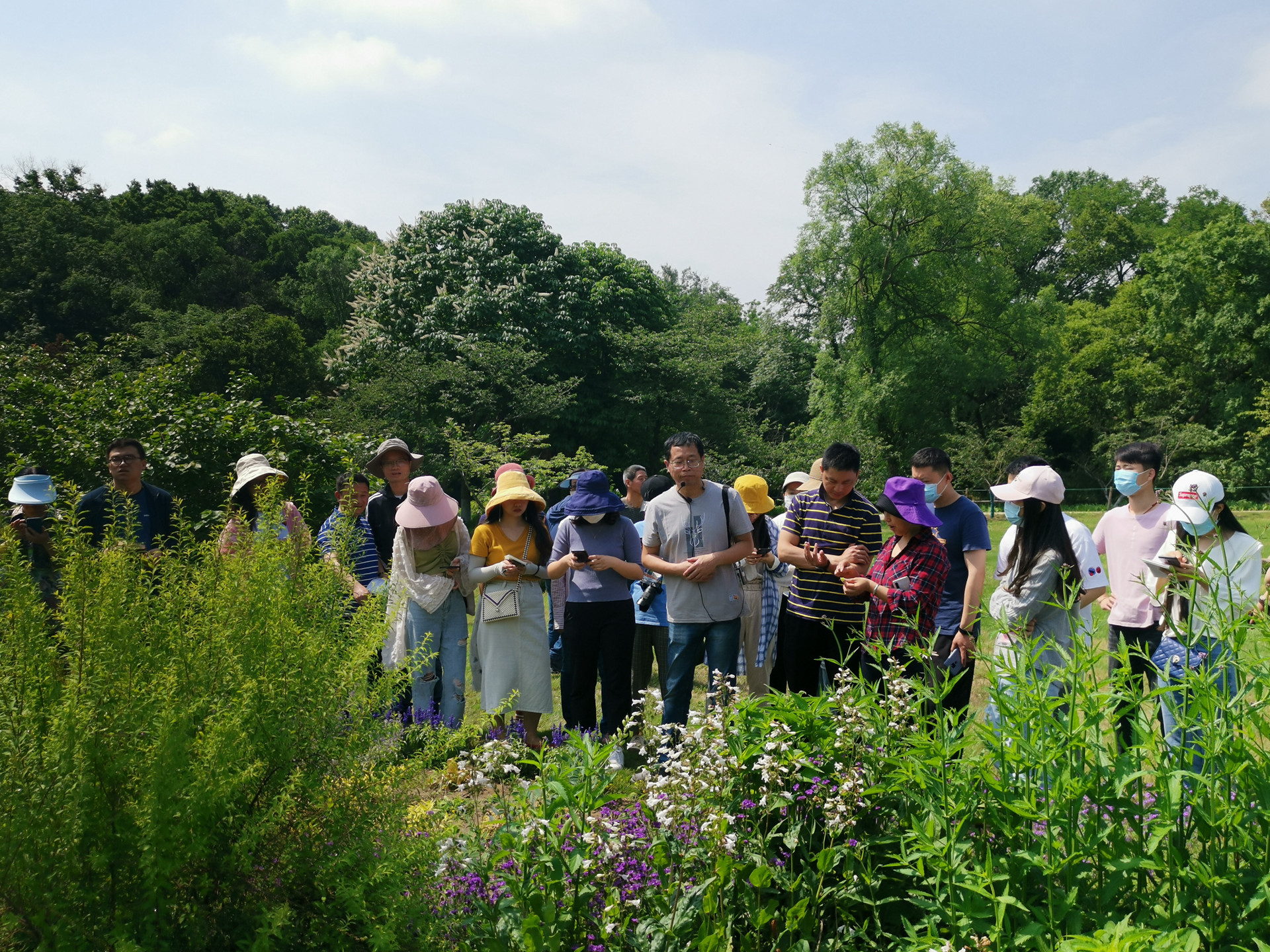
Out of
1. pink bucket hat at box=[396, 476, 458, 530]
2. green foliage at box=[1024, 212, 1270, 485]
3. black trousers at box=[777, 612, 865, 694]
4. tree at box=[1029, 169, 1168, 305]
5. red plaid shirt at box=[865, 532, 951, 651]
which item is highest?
tree at box=[1029, 169, 1168, 305]

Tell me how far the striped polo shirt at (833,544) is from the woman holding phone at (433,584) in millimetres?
2093

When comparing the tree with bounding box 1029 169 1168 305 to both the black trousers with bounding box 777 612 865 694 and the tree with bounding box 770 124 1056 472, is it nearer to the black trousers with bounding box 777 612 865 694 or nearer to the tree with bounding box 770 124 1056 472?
the tree with bounding box 770 124 1056 472

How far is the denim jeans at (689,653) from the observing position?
489 cm

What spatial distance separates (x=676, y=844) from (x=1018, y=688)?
3.17 feet

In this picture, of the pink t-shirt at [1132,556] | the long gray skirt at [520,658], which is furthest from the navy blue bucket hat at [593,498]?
the pink t-shirt at [1132,556]

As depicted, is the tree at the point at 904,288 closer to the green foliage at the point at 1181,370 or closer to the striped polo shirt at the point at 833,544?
the green foliage at the point at 1181,370

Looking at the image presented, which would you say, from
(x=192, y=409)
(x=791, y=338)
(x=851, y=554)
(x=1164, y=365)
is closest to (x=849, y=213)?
(x=791, y=338)

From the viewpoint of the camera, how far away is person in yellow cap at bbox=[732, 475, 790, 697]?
559cm

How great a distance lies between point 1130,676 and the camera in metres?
2.12

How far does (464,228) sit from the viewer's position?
2650cm

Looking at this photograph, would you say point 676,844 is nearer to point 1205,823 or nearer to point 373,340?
point 1205,823

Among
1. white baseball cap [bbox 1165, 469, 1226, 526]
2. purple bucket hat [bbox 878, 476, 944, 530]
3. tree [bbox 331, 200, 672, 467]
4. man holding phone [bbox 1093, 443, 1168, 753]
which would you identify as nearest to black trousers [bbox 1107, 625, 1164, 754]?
man holding phone [bbox 1093, 443, 1168, 753]

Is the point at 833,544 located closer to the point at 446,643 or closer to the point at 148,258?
the point at 446,643

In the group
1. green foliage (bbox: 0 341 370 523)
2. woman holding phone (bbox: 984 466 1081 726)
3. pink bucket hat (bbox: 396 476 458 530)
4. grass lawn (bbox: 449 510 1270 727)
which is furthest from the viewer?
green foliage (bbox: 0 341 370 523)
